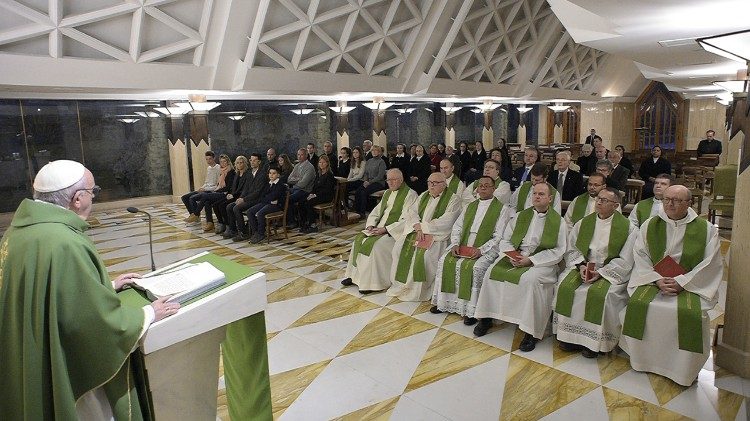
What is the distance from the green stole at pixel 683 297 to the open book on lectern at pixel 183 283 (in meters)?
2.97

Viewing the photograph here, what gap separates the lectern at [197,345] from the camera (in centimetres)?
228

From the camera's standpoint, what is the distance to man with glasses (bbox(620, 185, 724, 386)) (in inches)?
141

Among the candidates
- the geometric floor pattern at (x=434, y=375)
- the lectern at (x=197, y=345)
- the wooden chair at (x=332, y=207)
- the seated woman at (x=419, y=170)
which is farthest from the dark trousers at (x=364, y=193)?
the lectern at (x=197, y=345)

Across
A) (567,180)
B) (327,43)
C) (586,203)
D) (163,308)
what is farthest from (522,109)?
(163,308)

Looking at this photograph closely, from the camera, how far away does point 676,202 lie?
3.88m

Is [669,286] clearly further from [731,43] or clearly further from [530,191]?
[530,191]

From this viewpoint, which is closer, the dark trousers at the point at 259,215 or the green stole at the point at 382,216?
the green stole at the point at 382,216

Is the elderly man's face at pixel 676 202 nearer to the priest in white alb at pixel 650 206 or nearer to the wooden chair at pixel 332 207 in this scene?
the priest in white alb at pixel 650 206

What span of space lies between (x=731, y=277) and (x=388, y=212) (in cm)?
344

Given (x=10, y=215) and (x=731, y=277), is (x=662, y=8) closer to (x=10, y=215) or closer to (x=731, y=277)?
(x=731, y=277)

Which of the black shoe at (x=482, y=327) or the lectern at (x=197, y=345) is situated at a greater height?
the lectern at (x=197, y=345)

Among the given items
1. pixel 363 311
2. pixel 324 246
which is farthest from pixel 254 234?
pixel 363 311

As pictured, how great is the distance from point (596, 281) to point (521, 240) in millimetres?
809

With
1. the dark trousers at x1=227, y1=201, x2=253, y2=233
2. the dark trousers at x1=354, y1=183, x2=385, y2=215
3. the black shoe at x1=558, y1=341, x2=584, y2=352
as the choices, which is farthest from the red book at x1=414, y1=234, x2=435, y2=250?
the dark trousers at x1=354, y1=183, x2=385, y2=215
